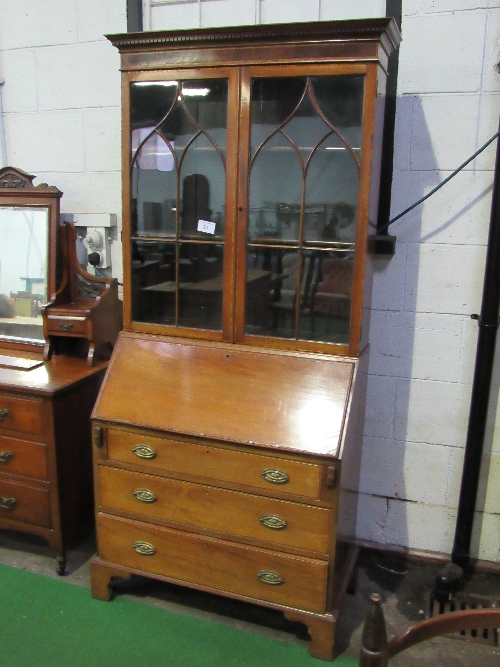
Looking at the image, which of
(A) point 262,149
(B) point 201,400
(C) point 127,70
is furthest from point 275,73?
(B) point 201,400

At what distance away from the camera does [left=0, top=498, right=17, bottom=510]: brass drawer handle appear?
2197 millimetres

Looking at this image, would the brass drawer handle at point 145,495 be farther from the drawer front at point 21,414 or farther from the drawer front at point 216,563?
the drawer front at point 21,414

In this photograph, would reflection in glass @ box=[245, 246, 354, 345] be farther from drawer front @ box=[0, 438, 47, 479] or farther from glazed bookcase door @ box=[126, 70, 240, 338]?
drawer front @ box=[0, 438, 47, 479]

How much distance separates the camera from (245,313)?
75.0 inches

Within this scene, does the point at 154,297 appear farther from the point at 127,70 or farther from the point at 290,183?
the point at 127,70

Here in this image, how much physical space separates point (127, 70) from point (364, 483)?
1.85m

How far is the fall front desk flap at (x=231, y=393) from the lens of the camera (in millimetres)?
1724

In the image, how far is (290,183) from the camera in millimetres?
1843

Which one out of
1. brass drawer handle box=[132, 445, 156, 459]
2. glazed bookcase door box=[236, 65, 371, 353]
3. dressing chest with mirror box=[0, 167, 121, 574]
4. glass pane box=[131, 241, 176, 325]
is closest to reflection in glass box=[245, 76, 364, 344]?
glazed bookcase door box=[236, 65, 371, 353]

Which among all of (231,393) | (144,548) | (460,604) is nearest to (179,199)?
(231,393)

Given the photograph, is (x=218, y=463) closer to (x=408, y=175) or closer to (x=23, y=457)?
(x=23, y=457)

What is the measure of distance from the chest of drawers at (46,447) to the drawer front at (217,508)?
280mm

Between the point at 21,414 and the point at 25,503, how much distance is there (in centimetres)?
38

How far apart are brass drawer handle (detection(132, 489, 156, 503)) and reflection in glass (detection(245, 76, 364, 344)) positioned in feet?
2.21
